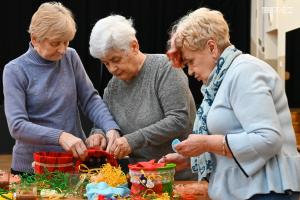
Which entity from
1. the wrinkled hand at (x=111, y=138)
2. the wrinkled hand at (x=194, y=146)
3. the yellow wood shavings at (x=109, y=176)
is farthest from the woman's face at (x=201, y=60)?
the wrinkled hand at (x=111, y=138)

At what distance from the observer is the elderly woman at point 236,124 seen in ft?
5.65

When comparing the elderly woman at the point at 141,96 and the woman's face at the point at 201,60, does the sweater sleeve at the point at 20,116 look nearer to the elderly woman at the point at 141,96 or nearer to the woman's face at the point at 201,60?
the elderly woman at the point at 141,96

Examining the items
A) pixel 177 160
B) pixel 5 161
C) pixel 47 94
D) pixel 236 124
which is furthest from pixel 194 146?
pixel 5 161

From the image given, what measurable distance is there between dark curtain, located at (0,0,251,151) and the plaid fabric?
5.54m

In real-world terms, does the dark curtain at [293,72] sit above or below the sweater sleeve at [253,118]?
below

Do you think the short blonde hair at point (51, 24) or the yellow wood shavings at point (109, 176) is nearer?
the yellow wood shavings at point (109, 176)

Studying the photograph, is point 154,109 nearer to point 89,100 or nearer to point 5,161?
point 89,100

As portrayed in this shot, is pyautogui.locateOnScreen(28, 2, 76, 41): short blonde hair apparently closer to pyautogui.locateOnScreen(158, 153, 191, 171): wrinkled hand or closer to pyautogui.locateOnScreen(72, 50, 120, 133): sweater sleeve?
pyautogui.locateOnScreen(72, 50, 120, 133): sweater sleeve

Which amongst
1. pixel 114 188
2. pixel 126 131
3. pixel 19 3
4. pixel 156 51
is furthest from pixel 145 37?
pixel 114 188

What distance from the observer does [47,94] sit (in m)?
2.59

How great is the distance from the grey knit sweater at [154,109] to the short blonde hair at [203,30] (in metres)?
0.62

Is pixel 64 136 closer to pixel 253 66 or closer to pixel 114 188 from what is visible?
pixel 114 188

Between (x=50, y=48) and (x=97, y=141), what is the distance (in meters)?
0.48

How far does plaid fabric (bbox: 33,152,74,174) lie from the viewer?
2.35 metres
